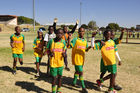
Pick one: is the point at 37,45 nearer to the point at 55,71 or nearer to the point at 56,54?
the point at 56,54

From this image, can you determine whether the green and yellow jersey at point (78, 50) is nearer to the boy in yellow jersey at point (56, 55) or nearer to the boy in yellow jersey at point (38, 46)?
the boy in yellow jersey at point (56, 55)

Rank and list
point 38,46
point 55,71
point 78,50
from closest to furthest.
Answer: point 55,71
point 78,50
point 38,46

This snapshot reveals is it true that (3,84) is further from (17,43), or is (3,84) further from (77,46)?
(77,46)

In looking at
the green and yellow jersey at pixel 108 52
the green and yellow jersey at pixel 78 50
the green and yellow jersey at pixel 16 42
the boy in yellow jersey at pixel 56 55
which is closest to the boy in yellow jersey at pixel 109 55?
the green and yellow jersey at pixel 108 52

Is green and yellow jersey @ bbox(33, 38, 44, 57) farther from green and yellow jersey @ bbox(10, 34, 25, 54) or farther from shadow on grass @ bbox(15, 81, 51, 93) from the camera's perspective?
shadow on grass @ bbox(15, 81, 51, 93)

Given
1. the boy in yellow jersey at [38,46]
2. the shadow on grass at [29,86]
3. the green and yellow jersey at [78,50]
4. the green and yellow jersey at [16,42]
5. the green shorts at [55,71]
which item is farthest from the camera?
the green and yellow jersey at [16,42]

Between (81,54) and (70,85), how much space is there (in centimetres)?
137

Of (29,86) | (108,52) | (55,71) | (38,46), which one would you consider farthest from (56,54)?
(38,46)

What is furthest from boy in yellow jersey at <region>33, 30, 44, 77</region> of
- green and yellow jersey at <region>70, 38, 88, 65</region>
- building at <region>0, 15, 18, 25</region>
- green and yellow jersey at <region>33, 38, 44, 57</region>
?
building at <region>0, 15, 18, 25</region>

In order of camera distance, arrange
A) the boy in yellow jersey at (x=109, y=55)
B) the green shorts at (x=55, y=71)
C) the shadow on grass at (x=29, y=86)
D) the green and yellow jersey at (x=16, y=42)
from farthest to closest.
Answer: the green and yellow jersey at (x=16, y=42) → the shadow on grass at (x=29, y=86) → the boy in yellow jersey at (x=109, y=55) → the green shorts at (x=55, y=71)

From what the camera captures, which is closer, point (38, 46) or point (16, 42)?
point (38, 46)

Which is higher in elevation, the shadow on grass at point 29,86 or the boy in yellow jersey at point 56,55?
the boy in yellow jersey at point 56,55

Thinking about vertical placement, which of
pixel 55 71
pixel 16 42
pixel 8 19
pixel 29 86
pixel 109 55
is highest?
pixel 8 19

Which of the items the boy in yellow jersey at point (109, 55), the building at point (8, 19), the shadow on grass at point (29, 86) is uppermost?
the building at point (8, 19)
